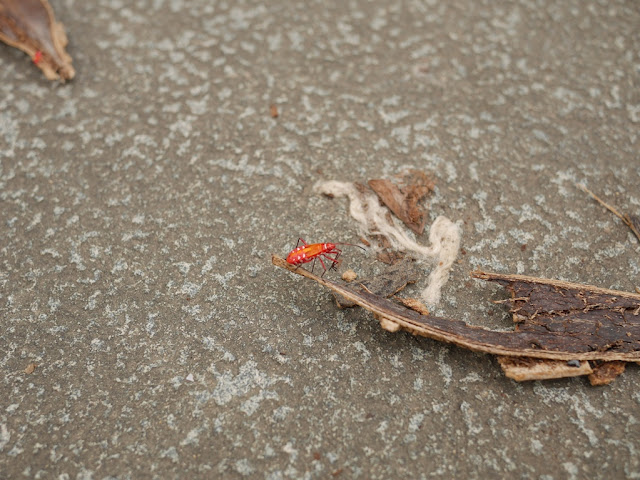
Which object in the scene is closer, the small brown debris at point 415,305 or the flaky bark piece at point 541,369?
the flaky bark piece at point 541,369

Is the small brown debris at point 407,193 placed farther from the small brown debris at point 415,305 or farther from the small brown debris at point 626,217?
the small brown debris at point 626,217

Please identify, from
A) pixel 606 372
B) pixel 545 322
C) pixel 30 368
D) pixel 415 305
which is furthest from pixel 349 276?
pixel 30 368

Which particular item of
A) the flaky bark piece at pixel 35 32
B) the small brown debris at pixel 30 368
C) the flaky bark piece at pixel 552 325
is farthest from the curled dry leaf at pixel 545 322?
the flaky bark piece at pixel 35 32

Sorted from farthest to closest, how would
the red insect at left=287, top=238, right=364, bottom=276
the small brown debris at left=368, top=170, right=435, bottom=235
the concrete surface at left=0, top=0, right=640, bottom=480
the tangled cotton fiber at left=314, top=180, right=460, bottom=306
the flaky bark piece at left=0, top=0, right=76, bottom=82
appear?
the flaky bark piece at left=0, top=0, right=76, bottom=82 → the small brown debris at left=368, top=170, right=435, bottom=235 → the tangled cotton fiber at left=314, top=180, right=460, bottom=306 → the red insect at left=287, top=238, right=364, bottom=276 → the concrete surface at left=0, top=0, right=640, bottom=480

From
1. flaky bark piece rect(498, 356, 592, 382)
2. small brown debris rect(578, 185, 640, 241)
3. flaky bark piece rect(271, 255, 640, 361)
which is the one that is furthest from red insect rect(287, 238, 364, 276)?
small brown debris rect(578, 185, 640, 241)

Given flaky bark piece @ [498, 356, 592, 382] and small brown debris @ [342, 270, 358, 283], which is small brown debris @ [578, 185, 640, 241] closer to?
flaky bark piece @ [498, 356, 592, 382]

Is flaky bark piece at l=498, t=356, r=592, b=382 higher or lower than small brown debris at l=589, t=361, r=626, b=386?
higher

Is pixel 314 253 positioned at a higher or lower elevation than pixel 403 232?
higher

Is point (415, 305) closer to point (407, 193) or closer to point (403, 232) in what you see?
point (403, 232)
